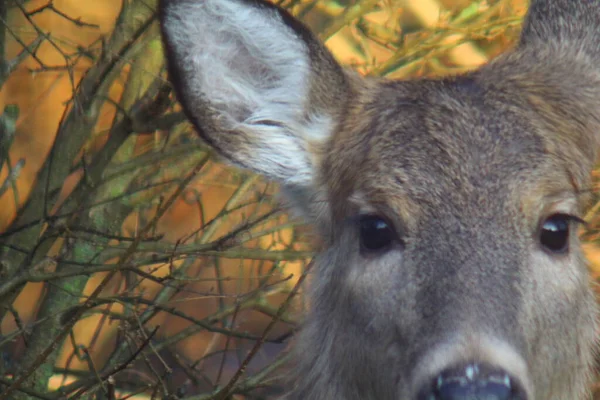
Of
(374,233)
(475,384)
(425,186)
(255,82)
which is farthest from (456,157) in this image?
(255,82)

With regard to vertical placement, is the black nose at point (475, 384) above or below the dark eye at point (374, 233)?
below

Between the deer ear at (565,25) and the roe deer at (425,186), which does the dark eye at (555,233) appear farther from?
the deer ear at (565,25)

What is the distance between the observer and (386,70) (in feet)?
25.5

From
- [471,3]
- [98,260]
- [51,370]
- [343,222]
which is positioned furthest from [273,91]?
[471,3]

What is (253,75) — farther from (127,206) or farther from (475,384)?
(475,384)

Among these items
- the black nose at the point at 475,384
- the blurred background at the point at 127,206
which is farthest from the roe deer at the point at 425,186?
the blurred background at the point at 127,206

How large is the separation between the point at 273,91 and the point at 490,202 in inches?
50.4

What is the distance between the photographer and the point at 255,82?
216 inches

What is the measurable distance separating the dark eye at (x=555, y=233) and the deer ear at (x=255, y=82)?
115cm

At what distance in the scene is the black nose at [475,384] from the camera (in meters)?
4.08

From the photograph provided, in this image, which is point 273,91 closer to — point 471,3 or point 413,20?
point 471,3

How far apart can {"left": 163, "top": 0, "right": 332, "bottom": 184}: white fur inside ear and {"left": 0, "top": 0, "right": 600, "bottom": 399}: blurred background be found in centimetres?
27

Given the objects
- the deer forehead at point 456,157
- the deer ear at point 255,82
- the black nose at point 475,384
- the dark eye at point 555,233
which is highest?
the deer ear at point 255,82

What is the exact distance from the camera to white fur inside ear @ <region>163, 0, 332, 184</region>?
5.06 meters
